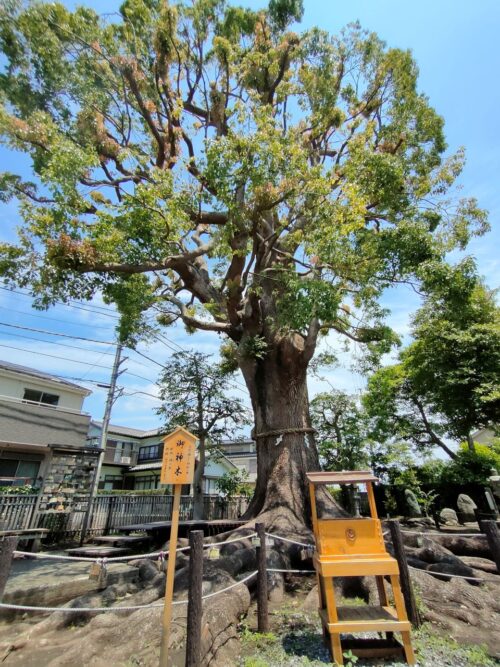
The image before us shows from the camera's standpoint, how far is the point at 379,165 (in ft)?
24.9

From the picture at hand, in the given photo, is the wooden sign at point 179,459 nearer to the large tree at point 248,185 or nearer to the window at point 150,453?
the large tree at point 248,185

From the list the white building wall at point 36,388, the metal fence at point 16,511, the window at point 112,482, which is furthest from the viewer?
the window at point 112,482

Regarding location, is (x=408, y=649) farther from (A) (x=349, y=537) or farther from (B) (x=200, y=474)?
(B) (x=200, y=474)

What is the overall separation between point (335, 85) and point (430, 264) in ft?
22.5

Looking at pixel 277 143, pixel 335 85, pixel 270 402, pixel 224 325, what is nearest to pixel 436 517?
pixel 270 402

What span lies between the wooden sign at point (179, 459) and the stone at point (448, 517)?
13.4 meters

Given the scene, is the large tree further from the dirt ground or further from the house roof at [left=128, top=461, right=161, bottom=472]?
the house roof at [left=128, top=461, right=161, bottom=472]

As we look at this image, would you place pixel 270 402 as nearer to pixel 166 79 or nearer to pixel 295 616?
pixel 295 616

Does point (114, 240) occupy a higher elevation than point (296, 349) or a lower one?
higher

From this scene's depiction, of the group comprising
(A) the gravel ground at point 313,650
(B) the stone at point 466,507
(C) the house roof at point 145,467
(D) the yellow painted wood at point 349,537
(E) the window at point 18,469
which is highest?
(C) the house roof at point 145,467

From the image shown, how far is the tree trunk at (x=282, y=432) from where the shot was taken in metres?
7.20

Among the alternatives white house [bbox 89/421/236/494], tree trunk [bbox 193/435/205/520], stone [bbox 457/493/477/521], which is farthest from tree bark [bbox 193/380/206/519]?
white house [bbox 89/421/236/494]

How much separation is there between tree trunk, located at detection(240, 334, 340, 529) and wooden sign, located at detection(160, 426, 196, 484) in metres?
4.14

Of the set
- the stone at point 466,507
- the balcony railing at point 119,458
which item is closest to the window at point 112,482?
the balcony railing at point 119,458
